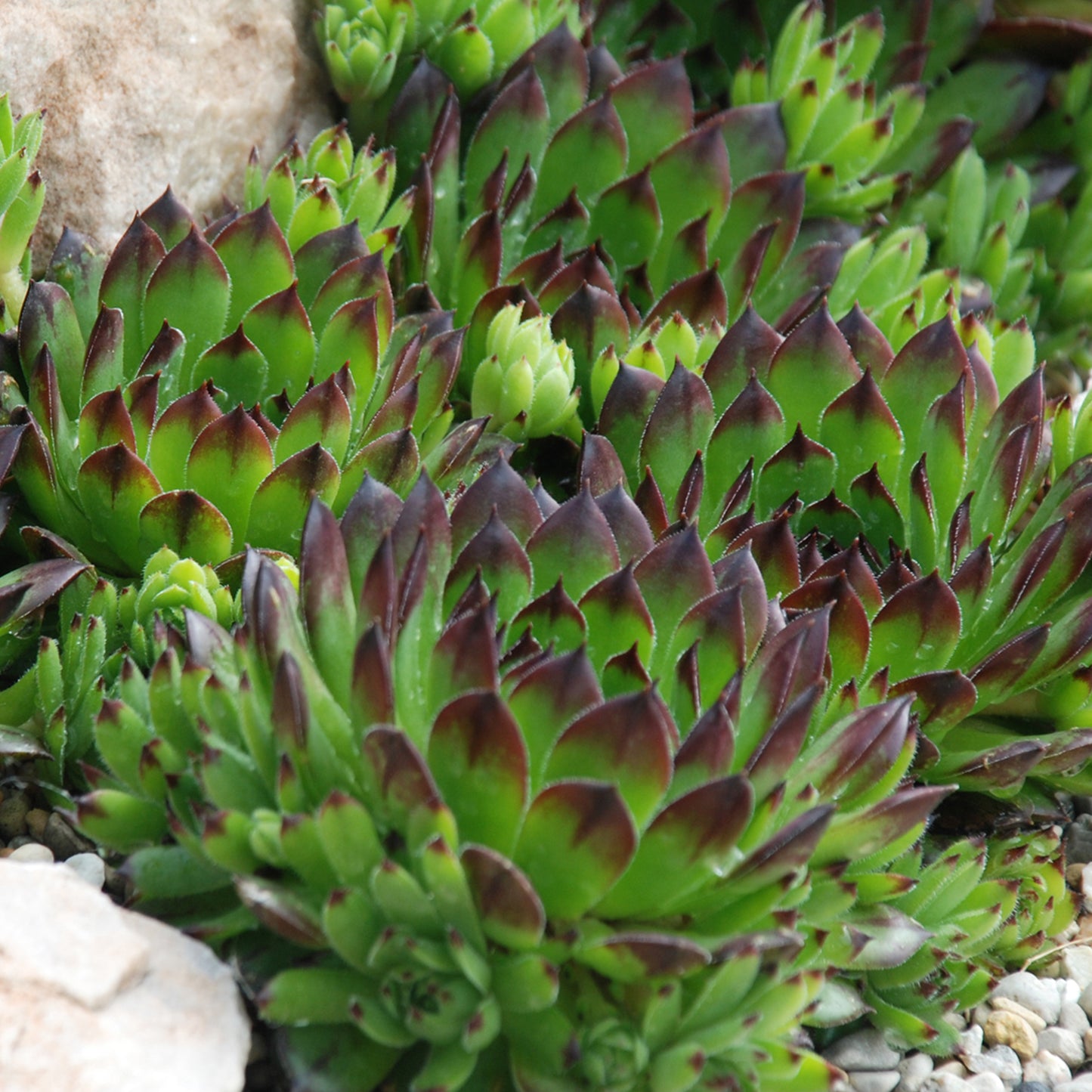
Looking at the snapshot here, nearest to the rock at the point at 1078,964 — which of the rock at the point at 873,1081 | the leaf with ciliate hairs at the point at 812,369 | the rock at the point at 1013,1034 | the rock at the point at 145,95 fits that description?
the rock at the point at 1013,1034

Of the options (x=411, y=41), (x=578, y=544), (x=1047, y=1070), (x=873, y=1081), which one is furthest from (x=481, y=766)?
(x=411, y=41)

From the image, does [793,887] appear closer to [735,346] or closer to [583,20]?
[735,346]

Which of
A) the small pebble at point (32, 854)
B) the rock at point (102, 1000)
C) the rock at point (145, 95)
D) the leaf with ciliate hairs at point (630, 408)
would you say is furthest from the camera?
the rock at point (145, 95)

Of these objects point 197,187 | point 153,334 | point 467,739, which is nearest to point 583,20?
point 197,187

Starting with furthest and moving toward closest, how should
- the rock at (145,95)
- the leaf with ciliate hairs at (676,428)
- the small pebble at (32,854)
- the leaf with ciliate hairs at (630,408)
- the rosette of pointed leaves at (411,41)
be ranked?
the rosette of pointed leaves at (411,41), the rock at (145,95), the leaf with ciliate hairs at (630,408), the leaf with ciliate hairs at (676,428), the small pebble at (32,854)

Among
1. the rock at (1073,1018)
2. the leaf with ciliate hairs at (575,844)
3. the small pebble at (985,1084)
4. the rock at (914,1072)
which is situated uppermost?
the leaf with ciliate hairs at (575,844)

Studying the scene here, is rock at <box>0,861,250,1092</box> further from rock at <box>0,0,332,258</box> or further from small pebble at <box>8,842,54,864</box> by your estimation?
rock at <box>0,0,332,258</box>

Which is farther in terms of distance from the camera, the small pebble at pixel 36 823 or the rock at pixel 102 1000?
the small pebble at pixel 36 823

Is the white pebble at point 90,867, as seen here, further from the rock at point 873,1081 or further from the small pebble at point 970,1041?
the small pebble at point 970,1041

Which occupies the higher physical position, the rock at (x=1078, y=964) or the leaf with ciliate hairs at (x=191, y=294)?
the leaf with ciliate hairs at (x=191, y=294)
